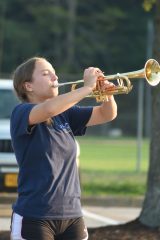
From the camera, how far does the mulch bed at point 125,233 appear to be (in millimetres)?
8219

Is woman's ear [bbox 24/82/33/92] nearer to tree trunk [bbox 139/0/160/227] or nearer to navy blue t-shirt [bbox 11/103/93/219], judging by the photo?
navy blue t-shirt [bbox 11/103/93/219]

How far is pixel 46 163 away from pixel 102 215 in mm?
6921

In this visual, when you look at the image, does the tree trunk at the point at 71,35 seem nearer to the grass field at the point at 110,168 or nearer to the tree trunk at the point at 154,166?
the grass field at the point at 110,168

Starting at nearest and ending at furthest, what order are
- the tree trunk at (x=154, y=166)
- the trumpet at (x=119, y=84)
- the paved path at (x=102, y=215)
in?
the trumpet at (x=119, y=84) → the tree trunk at (x=154, y=166) → the paved path at (x=102, y=215)

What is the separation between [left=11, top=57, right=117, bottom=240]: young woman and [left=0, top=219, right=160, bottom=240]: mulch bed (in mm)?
3031

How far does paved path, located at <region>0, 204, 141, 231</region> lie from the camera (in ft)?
35.4

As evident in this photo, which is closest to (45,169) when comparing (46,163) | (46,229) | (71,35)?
(46,163)

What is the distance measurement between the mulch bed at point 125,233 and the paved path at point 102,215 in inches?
71.9

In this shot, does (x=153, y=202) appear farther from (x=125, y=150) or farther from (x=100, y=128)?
(x=100, y=128)

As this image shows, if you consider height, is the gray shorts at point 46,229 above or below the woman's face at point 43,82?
below

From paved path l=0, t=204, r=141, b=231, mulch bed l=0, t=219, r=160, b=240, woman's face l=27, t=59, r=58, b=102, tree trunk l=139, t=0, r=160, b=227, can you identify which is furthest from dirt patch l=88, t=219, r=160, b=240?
woman's face l=27, t=59, r=58, b=102

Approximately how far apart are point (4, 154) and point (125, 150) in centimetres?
2091

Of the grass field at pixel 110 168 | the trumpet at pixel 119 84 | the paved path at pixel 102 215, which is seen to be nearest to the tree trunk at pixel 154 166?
the paved path at pixel 102 215

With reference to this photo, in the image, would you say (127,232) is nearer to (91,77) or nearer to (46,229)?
(46,229)
